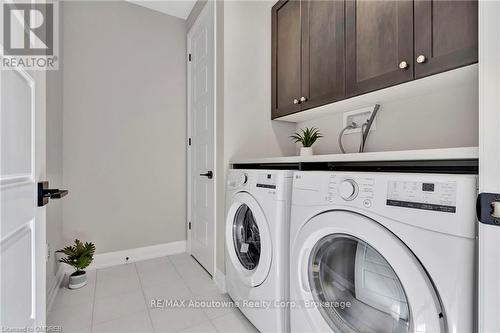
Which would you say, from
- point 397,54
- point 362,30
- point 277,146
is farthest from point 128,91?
point 397,54

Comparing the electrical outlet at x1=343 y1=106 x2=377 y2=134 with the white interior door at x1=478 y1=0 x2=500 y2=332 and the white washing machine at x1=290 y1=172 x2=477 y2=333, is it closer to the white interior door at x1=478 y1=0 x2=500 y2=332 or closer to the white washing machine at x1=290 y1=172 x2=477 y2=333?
the white washing machine at x1=290 y1=172 x2=477 y2=333

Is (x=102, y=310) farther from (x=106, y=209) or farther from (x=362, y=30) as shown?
(x=362, y=30)

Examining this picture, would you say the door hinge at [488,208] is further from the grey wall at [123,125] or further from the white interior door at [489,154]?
the grey wall at [123,125]

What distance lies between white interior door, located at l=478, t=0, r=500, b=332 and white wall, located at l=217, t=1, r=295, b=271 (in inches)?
57.4

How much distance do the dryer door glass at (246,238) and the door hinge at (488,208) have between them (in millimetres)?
1065

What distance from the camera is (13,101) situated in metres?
0.62

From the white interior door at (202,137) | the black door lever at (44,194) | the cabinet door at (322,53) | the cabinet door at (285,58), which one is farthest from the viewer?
the white interior door at (202,137)

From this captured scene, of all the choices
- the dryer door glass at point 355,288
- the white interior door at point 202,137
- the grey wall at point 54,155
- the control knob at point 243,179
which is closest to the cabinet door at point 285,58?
the white interior door at point 202,137

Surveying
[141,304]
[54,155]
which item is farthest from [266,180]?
[54,155]

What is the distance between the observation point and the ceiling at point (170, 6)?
240 centimetres

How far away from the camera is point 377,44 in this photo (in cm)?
122

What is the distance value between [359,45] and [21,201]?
5.21 feet

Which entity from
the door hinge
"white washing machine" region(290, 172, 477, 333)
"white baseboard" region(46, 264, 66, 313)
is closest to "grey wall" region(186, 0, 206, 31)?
"white washing machine" region(290, 172, 477, 333)

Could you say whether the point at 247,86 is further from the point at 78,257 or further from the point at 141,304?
the point at 78,257
